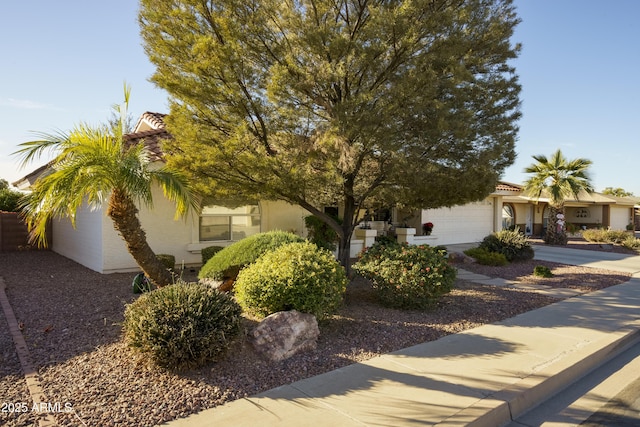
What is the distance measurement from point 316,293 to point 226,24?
488cm

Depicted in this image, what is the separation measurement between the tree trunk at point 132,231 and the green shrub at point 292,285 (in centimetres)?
145

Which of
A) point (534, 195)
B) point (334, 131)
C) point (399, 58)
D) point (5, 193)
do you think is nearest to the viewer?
point (334, 131)

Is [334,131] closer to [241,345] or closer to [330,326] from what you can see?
[330,326]

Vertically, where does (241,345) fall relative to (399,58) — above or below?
below

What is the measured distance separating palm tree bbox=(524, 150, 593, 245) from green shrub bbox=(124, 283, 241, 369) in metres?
21.1

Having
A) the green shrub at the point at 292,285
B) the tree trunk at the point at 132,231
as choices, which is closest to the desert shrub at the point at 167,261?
the tree trunk at the point at 132,231

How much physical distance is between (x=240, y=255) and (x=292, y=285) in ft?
7.77

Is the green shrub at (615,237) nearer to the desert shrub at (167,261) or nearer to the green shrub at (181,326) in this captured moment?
the desert shrub at (167,261)

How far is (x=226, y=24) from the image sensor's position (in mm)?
7215

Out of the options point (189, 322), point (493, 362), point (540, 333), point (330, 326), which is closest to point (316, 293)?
point (330, 326)

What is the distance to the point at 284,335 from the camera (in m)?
5.16

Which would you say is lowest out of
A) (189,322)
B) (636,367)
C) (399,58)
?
(636,367)

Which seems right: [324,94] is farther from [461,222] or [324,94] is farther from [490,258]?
[461,222]

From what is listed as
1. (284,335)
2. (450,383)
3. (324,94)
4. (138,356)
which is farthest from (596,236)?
(138,356)
